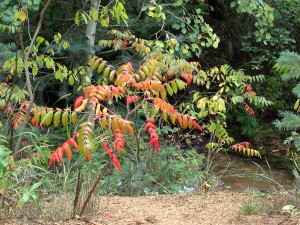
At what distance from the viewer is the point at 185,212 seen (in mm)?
4129

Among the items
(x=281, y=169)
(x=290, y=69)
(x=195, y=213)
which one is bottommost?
(x=281, y=169)

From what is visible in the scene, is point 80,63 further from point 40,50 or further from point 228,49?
point 228,49

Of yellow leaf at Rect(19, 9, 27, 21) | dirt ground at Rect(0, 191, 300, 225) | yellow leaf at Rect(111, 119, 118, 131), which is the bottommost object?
dirt ground at Rect(0, 191, 300, 225)

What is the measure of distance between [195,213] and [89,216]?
0.98m

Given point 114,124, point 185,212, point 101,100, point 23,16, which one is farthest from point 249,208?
point 23,16

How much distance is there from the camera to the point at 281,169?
9617 mm

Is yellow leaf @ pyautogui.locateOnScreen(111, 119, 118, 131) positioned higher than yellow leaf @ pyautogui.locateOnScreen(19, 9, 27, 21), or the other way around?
yellow leaf @ pyautogui.locateOnScreen(19, 9, 27, 21)

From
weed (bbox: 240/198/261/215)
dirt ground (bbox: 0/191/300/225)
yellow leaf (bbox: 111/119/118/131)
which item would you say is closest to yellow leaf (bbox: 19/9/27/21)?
yellow leaf (bbox: 111/119/118/131)

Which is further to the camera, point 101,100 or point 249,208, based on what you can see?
point 101,100

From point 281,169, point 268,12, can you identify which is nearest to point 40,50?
point 268,12

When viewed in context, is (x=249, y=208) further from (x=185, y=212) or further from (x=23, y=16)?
(x=23, y=16)

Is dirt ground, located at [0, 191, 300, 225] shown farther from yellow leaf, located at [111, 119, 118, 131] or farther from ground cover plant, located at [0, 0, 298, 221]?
yellow leaf, located at [111, 119, 118, 131]

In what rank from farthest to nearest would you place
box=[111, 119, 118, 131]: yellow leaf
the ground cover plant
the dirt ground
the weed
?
the weed → the dirt ground → the ground cover plant → box=[111, 119, 118, 131]: yellow leaf

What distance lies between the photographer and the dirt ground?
367 centimetres
